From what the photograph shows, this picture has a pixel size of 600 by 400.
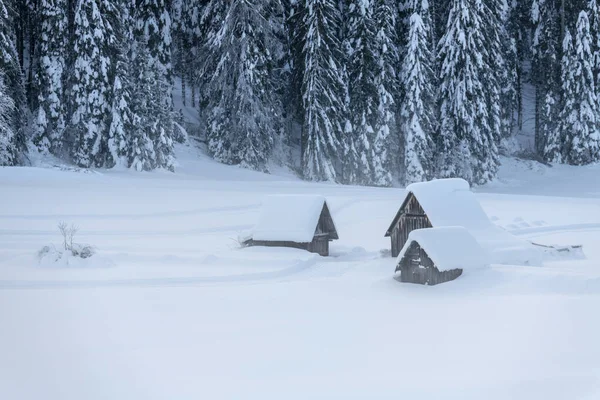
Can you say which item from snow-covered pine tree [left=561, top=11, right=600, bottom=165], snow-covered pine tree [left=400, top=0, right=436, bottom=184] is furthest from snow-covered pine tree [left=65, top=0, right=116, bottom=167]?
snow-covered pine tree [left=561, top=11, right=600, bottom=165]

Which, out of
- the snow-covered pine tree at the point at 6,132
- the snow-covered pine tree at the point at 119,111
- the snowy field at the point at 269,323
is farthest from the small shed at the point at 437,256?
the snow-covered pine tree at the point at 119,111

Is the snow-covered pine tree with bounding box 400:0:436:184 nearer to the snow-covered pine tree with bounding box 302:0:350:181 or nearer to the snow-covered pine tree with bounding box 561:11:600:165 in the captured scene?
→ the snow-covered pine tree with bounding box 302:0:350:181

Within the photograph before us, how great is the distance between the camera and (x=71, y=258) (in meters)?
14.5

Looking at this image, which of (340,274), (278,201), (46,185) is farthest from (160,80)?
(340,274)

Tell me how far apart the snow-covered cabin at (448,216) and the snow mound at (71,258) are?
27.3 feet

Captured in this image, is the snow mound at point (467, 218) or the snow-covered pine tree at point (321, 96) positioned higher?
the snow-covered pine tree at point (321, 96)

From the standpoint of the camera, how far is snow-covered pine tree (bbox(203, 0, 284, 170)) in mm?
35906

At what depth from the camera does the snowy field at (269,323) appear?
704 centimetres

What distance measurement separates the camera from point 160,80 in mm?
33500

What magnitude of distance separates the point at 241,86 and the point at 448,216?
2152 centimetres

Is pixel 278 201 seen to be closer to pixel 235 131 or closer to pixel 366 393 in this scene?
pixel 366 393

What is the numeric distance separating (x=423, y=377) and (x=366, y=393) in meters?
0.87

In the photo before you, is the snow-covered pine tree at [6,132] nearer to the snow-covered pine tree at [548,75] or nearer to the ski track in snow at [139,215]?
the ski track in snow at [139,215]

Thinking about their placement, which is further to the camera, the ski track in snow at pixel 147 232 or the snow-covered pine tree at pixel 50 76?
the snow-covered pine tree at pixel 50 76
